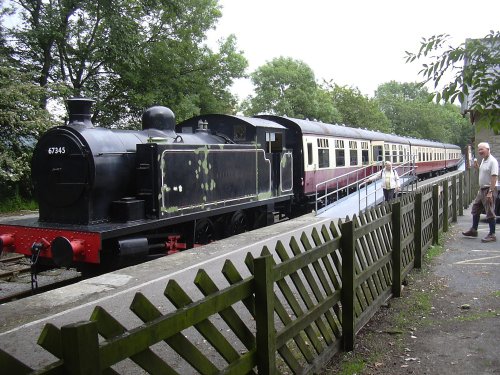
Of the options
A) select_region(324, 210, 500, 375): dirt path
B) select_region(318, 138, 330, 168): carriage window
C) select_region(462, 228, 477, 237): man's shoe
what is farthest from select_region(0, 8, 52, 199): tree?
select_region(462, 228, 477, 237): man's shoe

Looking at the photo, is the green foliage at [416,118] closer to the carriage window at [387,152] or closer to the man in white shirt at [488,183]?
the carriage window at [387,152]

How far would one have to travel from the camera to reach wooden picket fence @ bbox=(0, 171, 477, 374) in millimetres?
1889

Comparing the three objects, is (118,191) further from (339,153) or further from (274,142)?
(339,153)

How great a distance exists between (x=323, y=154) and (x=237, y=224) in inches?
266

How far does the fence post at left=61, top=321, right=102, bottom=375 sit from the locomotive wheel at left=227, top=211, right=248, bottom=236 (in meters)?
8.79

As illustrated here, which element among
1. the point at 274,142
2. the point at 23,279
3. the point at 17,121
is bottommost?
the point at 23,279

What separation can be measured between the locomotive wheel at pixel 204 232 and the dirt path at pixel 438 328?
4288 millimetres

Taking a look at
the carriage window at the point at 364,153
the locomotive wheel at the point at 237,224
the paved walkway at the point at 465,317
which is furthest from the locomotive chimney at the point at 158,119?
the carriage window at the point at 364,153

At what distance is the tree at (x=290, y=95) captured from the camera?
44.2 meters

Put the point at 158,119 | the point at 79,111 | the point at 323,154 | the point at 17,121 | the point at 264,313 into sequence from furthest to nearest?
the point at 323,154
the point at 17,121
the point at 158,119
the point at 79,111
the point at 264,313

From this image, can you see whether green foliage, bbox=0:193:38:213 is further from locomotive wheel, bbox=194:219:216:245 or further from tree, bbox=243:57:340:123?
tree, bbox=243:57:340:123

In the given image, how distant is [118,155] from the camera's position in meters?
7.61

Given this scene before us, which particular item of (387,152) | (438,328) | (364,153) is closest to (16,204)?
(364,153)

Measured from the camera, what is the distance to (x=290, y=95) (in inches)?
1784
